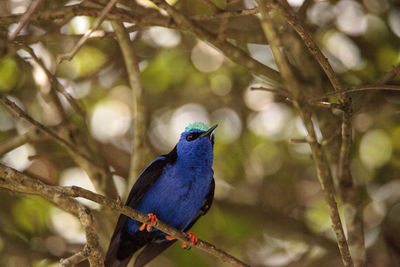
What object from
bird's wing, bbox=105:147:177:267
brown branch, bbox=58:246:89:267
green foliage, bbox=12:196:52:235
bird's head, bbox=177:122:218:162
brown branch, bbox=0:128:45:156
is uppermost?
brown branch, bbox=58:246:89:267

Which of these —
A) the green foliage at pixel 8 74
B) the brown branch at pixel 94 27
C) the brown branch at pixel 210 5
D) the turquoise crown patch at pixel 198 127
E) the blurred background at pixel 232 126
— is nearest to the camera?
the brown branch at pixel 94 27


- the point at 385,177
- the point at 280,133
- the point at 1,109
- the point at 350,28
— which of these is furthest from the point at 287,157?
the point at 1,109

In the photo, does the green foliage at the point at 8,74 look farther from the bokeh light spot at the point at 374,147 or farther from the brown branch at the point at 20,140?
the bokeh light spot at the point at 374,147

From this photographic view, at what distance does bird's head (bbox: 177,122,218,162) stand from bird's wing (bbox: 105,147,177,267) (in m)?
0.13

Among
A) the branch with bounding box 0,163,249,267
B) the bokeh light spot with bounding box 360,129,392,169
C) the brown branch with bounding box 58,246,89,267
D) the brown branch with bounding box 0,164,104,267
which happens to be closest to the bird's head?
the branch with bounding box 0,163,249,267

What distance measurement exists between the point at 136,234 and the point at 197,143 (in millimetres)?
1092

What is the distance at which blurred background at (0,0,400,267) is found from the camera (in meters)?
6.08

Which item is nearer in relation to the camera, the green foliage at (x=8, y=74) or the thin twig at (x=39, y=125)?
the thin twig at (x=39, y=125)

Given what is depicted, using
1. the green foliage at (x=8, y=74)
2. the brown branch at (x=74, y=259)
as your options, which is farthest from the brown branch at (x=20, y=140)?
the brown branch at (x=74, y=259)

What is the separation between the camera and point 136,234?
535 cm

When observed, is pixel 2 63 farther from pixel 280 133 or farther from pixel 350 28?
pixel 350 28

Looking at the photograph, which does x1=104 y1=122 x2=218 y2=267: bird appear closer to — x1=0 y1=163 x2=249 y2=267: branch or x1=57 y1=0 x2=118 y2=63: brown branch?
x1=0 y1=163 x2=249 y2=267: branch

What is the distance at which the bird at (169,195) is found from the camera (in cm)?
508

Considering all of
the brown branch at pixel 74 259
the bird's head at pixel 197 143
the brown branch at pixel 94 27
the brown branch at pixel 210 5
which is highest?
the brown branch at pixel 94 27
